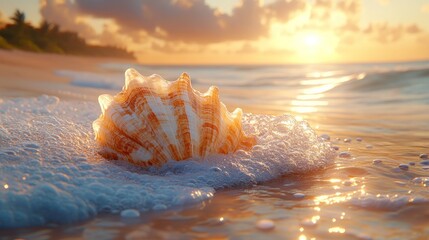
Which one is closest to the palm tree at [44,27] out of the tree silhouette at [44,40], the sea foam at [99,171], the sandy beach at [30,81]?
the tree silhouette at [44,40]

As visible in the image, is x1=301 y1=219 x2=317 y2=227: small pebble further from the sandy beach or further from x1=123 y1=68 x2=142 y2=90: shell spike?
the sandy beach

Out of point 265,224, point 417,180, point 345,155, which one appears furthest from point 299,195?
point 345,155

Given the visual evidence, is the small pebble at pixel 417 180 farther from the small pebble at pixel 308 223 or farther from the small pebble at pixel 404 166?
the small pebble at pixel 308 223

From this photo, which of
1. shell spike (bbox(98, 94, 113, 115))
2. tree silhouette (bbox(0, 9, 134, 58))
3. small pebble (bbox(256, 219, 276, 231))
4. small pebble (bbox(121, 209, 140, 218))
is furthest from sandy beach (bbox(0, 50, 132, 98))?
tree silhouette (bbox(0, 9, 134, 58))

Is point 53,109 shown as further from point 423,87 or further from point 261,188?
point 423,87

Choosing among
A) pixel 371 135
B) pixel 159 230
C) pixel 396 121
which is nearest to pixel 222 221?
pixel 159 230
